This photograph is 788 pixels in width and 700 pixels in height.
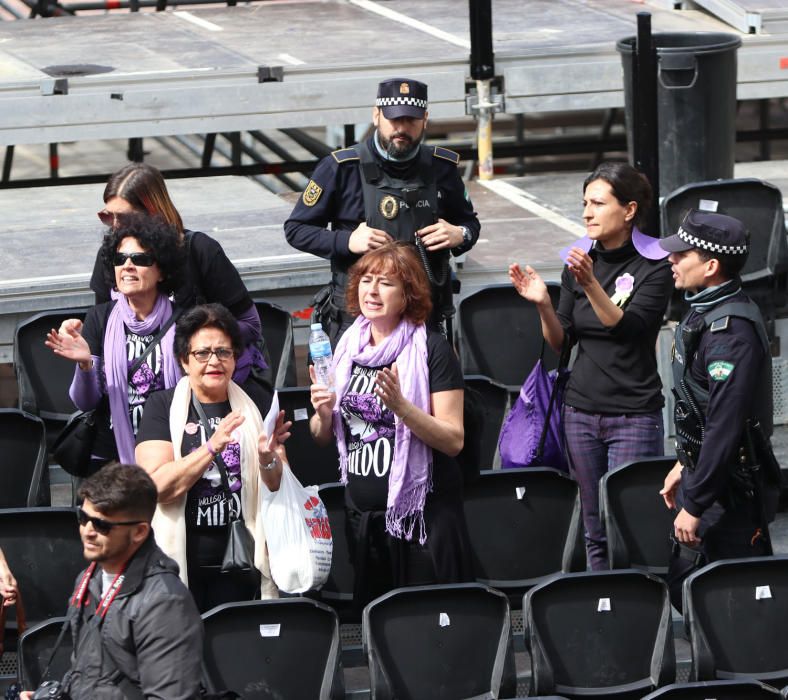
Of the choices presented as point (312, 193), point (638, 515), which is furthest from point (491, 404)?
point (312, 193)

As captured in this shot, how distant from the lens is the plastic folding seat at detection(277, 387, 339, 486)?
20.2 ft

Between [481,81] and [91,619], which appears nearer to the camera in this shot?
[91,619]

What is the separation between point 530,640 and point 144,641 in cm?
174

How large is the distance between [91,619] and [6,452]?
233cm

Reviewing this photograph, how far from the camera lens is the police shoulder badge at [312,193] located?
5891 millimetres

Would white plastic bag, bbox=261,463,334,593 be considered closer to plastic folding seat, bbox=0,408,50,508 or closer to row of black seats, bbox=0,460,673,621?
row of black seats, bbox=0,460,673,621

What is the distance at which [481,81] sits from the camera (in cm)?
885

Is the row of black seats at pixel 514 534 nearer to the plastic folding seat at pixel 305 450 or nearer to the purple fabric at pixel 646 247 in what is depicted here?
the plastic folding seat at pixel 305 450

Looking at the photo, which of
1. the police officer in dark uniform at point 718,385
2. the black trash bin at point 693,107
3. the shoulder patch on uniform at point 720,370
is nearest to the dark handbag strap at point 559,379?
the police officer in dark uniform at point 718,385

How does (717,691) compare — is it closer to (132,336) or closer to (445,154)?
(132,336)

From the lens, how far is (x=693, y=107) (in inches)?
286

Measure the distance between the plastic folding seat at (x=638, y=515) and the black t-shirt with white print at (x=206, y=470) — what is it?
1417 mm

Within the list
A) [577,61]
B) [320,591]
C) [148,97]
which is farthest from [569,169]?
[320,591]

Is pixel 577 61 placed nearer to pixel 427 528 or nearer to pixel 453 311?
pixel 453 311
